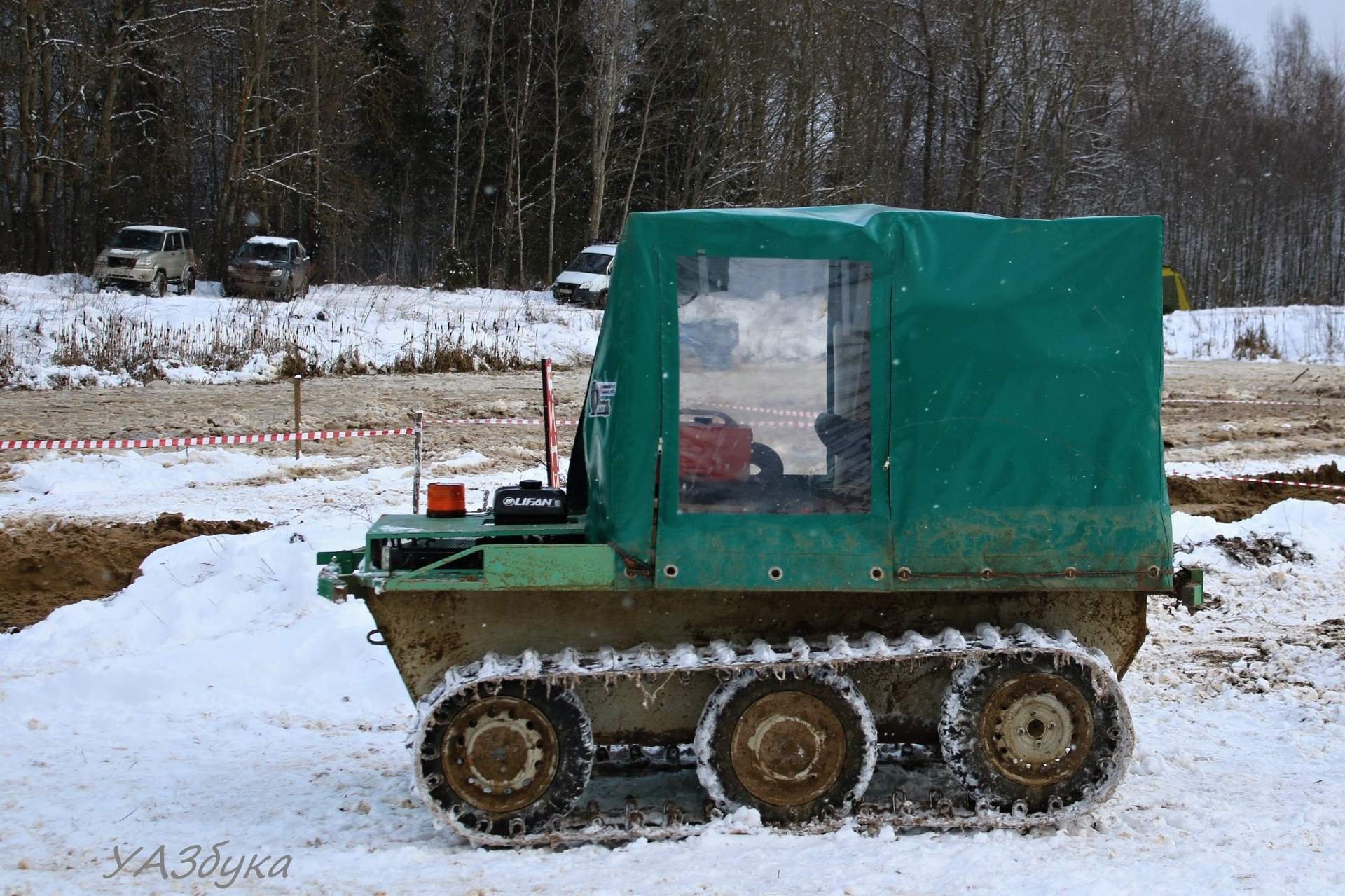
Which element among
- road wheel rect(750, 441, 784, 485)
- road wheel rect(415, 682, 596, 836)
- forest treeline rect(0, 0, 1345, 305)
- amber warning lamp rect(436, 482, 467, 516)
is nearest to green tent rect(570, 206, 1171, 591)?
road wheel rect(750, 441, 784, 485)

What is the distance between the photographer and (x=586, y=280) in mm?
32656

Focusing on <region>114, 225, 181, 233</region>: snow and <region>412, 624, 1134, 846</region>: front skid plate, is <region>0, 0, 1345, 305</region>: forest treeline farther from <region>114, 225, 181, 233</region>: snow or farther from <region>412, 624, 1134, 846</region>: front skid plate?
<region>412, 624, 1134, 846</region>: front skid plate

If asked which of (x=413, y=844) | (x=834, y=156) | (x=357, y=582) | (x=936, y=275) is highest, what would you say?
(x=834, y=156)

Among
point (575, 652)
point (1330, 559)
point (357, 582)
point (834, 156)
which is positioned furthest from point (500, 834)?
point (834, 156)

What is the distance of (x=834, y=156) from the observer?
136 feet

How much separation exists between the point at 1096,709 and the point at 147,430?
43.4 ft

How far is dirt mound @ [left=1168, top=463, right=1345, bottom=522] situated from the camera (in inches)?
492

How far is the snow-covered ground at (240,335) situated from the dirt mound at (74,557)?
9.52m

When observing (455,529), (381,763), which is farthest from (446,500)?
(381,763)

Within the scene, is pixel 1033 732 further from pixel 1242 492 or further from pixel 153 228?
Result: pixel 153 228

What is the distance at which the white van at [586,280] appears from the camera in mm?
32375

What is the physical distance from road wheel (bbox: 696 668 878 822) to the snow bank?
2638 centimetres

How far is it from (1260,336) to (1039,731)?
29762mm

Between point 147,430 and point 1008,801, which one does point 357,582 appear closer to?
point 1008,801
